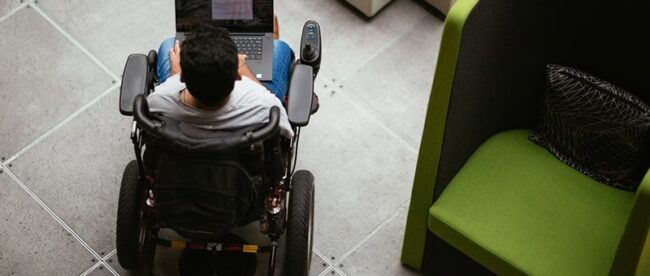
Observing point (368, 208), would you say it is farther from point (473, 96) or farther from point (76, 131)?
point (76, 131)

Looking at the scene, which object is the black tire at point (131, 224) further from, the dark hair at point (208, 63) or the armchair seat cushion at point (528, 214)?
the armchair seat cushion at point (528, 214)

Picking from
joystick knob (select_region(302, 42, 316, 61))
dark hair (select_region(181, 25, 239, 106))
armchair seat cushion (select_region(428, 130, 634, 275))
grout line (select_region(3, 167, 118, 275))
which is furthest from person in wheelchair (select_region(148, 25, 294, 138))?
grout line (select_region(3, 167, 118, 275))

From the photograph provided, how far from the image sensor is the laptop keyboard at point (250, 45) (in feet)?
9.78

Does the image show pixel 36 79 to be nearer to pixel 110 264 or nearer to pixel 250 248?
pixel 110 264

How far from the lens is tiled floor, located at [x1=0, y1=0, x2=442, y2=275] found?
3154 millimetres

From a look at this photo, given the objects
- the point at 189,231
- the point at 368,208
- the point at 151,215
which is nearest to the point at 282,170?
the point at 189,231

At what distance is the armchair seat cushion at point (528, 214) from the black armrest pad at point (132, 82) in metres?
0.90

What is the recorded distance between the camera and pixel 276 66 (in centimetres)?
298

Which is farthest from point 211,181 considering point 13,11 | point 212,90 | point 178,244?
point 13,11

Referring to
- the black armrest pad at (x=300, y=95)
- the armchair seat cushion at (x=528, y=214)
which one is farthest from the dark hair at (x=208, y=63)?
the armchair seat cushion at (x=528, y=214)

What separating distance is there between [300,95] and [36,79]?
53.1 inches

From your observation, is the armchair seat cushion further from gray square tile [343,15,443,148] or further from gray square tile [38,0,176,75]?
gray square tile [38,0,176,75]

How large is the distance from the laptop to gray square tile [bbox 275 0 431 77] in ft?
2.10

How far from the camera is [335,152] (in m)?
3.39
